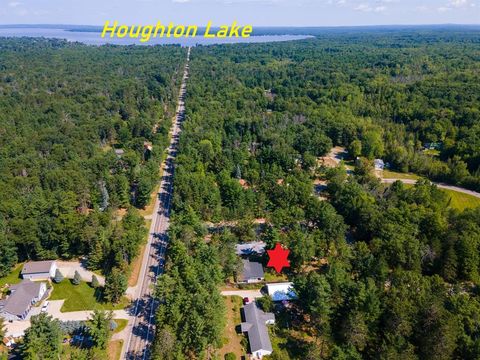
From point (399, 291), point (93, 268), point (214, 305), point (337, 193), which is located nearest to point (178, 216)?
point (93, 268)

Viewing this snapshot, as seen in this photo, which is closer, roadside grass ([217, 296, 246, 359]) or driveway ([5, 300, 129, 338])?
roadside grass ([217, 296, 246, 359])

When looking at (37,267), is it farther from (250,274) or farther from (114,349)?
(250,274)

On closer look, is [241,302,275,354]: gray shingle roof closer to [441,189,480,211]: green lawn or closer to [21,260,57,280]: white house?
[21,260,57,280]: white house

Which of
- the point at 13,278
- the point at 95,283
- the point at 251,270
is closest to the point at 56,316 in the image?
the point at 95,283

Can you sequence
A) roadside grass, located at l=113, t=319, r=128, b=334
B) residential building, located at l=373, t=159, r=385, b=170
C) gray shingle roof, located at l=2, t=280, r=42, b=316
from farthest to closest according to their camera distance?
residential building, located at l=373, t=159, r=385, b=170
gray shingle roof, located at l=2, t=280, r=42, b=316
roadside grass, located at l=113, t=319, r=128, b=334

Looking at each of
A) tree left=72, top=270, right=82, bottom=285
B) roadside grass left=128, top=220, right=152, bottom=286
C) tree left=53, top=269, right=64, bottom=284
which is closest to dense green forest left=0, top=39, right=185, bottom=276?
roadside grass left=128, top=220, right=152, bottom=286

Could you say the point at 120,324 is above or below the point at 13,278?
below

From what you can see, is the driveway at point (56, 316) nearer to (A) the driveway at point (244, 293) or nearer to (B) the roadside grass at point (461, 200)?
(A) the driveway at point (244, 293)
